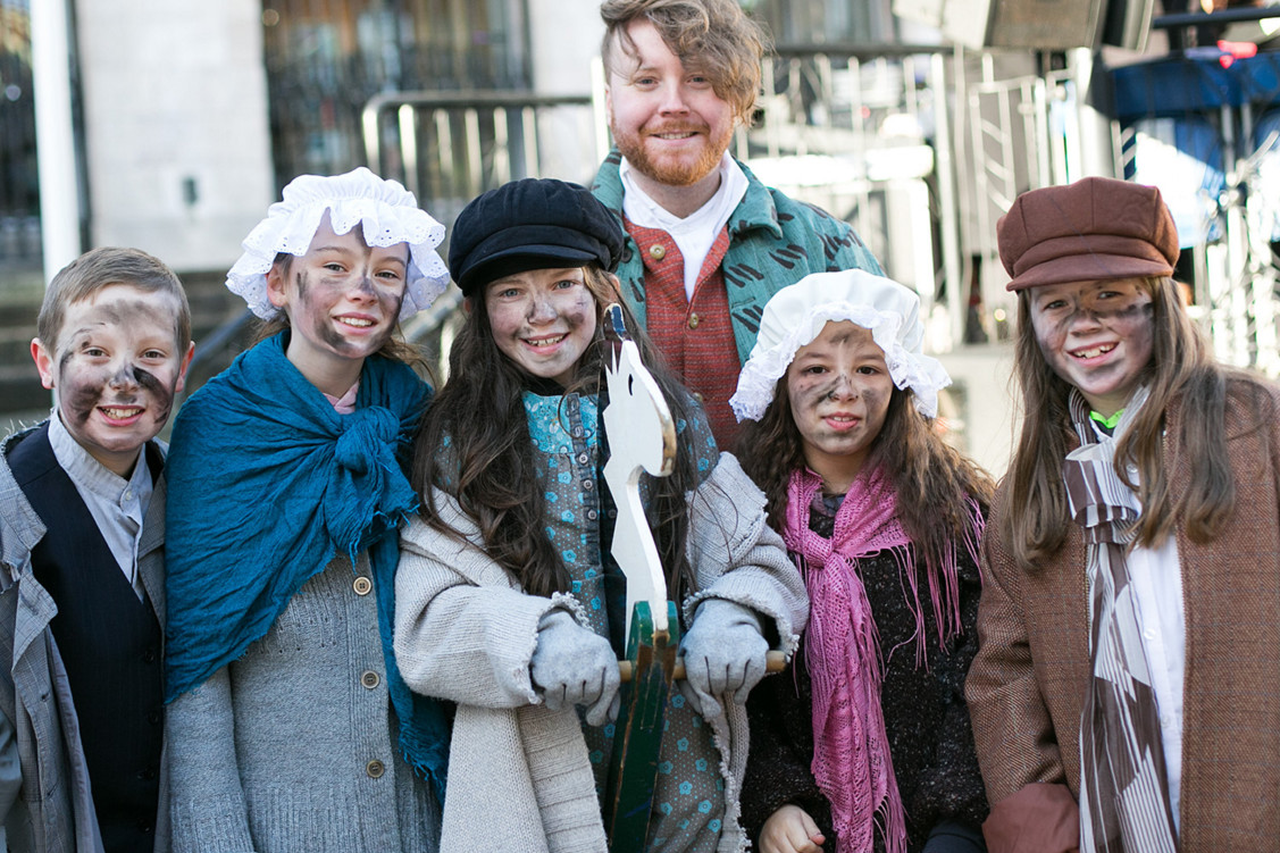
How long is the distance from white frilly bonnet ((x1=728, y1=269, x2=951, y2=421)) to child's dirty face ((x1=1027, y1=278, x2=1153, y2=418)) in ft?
0.84

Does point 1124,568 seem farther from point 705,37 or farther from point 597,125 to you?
point 597,125

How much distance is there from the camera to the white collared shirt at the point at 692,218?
3074 millimetres

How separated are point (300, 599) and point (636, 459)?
746 mm

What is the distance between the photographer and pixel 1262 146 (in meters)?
5.72

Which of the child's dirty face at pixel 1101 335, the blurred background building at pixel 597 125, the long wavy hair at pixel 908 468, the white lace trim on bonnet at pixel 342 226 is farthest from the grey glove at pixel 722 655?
the blurred background building at pixel 597 125

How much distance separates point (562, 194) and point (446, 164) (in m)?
6.49

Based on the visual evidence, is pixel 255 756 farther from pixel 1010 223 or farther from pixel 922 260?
pixel 922 260

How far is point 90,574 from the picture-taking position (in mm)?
2271

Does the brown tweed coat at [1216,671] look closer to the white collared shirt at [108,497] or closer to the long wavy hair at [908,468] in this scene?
the long wavy hair at [908,468]

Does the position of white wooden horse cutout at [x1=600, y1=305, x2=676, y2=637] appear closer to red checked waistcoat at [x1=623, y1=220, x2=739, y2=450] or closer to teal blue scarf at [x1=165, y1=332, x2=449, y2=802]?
teal blue scarf at [x1=165, y1=332, x2=449, y2=802]

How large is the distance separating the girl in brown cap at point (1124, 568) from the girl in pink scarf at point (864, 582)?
3.6 inches

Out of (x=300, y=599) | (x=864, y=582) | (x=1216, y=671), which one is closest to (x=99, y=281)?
(x=300, y=599)

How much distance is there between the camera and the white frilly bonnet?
2512mm

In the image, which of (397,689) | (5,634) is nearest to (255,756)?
(397,689)
